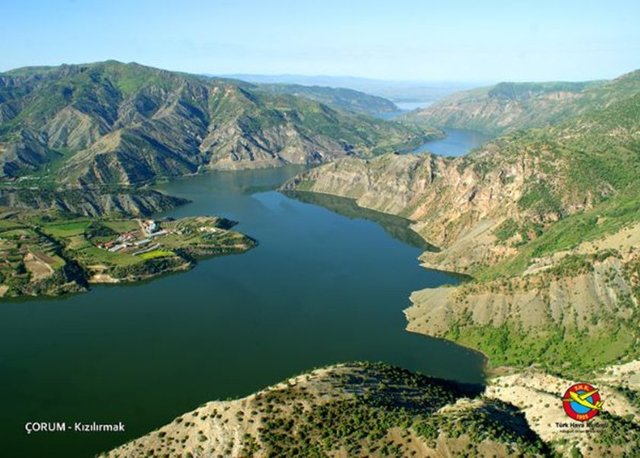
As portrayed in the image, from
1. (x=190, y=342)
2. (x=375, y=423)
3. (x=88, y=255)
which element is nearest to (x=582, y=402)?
(x=375, y=423)

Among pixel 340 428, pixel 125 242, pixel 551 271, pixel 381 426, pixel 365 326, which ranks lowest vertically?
pixel 365 326

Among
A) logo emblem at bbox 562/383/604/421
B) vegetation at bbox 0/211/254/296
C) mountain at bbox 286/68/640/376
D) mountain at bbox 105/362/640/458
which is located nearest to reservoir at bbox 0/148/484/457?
vegetation at bbox 0/211/254/296

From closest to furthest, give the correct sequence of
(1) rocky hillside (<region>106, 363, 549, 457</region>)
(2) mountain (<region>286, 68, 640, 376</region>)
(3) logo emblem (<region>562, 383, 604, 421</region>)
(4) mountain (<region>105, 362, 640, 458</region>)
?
1. (4) mountain (<region>105, 362, 640, 458</region>)
2. (1) rocky hillside (<region>106, 363, 549, 457</region>)
3. (3) logo emblem (<region>562, 383, 604, 421</region>)
4. (2) mountain (<region>286, 68, 640, 376</region>)

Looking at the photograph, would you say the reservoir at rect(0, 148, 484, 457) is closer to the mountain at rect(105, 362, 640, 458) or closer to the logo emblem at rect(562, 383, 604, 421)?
→ the mountain at rect(105, 362, 640, 458)

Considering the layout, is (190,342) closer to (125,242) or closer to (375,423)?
(375,423)

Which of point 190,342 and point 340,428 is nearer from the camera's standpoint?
point 340,428

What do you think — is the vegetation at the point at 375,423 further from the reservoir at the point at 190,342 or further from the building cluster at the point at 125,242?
the building cluster at the point at 125,242

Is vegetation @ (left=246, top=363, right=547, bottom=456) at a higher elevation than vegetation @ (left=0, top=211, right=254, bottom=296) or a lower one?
higher

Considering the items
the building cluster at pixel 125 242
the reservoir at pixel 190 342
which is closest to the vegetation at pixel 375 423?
the reservoir at pixel 190 342
